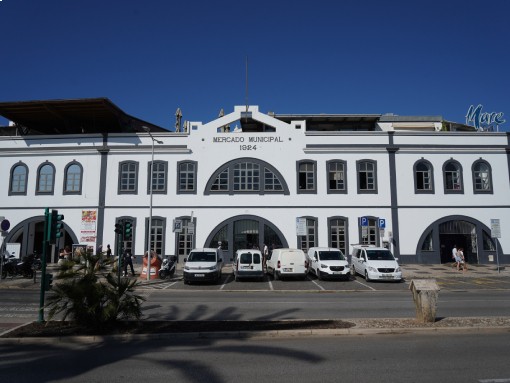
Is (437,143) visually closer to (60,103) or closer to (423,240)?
(423,240)

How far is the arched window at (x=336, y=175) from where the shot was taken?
102 ft

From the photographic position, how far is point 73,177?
104 feet

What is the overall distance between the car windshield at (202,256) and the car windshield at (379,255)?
29.0 ft

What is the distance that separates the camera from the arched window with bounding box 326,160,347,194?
30.9 m

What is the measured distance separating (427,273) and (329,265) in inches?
301

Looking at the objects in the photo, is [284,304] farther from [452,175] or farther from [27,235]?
[27,235]

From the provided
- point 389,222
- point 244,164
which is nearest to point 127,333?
point 244,164

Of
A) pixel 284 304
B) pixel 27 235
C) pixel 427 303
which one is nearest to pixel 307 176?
pixel 284 304

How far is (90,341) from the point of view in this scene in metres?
9.14

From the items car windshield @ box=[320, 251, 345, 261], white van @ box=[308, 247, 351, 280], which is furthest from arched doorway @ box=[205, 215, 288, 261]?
car windshield @ box=[320, 251, 345, 261]

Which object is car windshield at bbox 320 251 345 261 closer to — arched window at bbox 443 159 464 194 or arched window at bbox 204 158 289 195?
arched window at bbox 204 158 289 195

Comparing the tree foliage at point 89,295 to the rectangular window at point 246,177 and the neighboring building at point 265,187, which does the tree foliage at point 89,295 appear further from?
the rectangular window at point 246,177

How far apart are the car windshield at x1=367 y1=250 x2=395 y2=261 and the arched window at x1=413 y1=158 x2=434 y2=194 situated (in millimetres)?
9571

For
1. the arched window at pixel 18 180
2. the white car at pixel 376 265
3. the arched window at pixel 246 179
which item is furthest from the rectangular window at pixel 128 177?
the white car at pixel 376 265
